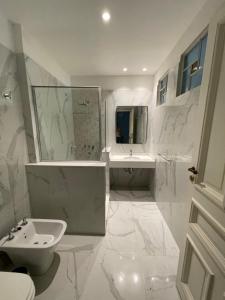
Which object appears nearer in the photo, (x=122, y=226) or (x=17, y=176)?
(x=17, y=176)

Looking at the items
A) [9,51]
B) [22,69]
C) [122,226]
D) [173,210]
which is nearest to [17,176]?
[22,69]

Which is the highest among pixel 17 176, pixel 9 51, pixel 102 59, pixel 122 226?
pixel 102 59

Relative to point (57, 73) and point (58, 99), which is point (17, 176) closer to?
point (58, 99)

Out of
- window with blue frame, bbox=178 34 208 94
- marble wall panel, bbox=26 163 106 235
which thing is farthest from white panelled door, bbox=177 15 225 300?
marble wall panel, bbox=26 163 106 235

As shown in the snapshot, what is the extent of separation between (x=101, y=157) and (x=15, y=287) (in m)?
1.50

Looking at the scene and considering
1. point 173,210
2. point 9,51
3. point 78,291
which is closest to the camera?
point 78,291

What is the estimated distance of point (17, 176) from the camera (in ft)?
5.63

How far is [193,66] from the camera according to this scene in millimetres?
1594

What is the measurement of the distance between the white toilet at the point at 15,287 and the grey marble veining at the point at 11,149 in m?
0.64

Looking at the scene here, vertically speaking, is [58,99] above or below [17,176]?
above

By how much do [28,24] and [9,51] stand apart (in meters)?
0.35

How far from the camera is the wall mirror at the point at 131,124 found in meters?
3.18

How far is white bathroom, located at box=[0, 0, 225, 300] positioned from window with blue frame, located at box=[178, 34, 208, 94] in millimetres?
14

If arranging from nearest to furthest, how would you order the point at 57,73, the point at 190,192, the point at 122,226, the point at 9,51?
1. the point at 190,192
2. the point at 9,51
3. the point at 122,226
4. the point at 57,73
